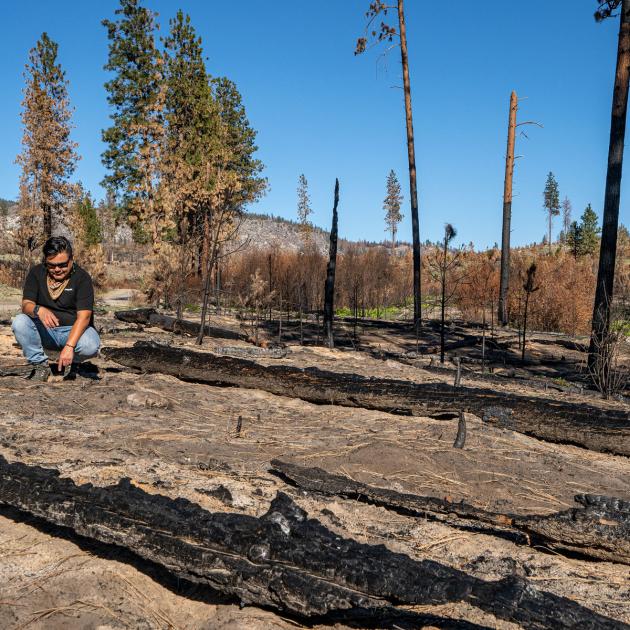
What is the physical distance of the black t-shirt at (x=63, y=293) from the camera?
4848 mm

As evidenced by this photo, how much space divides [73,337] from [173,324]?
606 cm

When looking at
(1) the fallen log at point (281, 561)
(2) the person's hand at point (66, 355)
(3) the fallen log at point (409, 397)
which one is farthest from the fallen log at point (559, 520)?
(2) the person's hand at point (66, 355)

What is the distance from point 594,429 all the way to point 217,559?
3.28m

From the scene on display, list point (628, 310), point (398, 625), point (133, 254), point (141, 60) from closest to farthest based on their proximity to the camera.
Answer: point (398, 625)
point (628, 310)
point (141, 60)
point (133, 254)

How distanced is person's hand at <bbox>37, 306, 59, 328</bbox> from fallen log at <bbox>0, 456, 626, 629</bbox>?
2764 millimetres

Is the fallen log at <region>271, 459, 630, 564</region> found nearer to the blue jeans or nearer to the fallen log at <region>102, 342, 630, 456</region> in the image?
the fallen log at <region>102, 342, 630, 456</region>

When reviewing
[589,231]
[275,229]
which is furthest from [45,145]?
[275,229]

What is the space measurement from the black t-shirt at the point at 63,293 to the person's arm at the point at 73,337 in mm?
73

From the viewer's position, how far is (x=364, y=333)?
1273 cm

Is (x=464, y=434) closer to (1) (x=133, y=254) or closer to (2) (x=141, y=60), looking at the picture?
(2) (x=141, y=60)

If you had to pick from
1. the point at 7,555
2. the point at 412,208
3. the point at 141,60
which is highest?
the point at 141,60

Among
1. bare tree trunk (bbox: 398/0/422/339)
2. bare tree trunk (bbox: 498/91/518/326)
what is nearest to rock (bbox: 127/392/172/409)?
bare tree trunk (bbox: 398/0/422/339)

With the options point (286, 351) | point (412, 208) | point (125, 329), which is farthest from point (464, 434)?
point (412, 208)

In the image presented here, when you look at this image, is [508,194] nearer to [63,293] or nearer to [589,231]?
[63,293]
